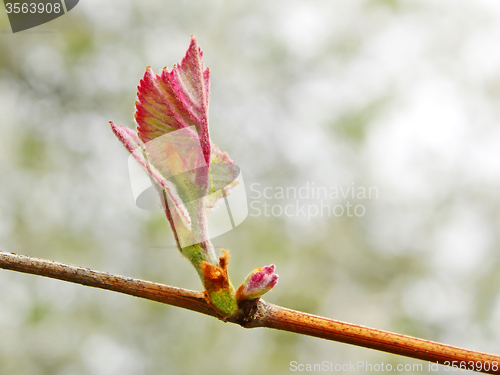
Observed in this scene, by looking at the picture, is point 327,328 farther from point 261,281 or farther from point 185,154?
point 185,154

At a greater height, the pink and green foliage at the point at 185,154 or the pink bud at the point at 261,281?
the pink and green foliage at the point at 185,154

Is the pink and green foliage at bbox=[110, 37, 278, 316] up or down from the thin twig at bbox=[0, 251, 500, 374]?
up

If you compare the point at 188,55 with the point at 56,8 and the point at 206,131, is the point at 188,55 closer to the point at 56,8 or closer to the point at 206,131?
the point at 206,131

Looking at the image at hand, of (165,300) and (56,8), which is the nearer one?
(165,300)

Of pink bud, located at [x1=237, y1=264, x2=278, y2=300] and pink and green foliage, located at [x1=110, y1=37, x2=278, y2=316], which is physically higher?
pink and green foliage, located at [x1=110, y1=37, x2=278, y2=316]

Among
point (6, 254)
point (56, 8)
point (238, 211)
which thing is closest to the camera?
point (6, 254)

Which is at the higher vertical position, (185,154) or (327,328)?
(185,154)

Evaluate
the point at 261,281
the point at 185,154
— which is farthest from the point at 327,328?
the point at 185,154

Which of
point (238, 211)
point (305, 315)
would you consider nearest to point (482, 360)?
point (305, 315)
